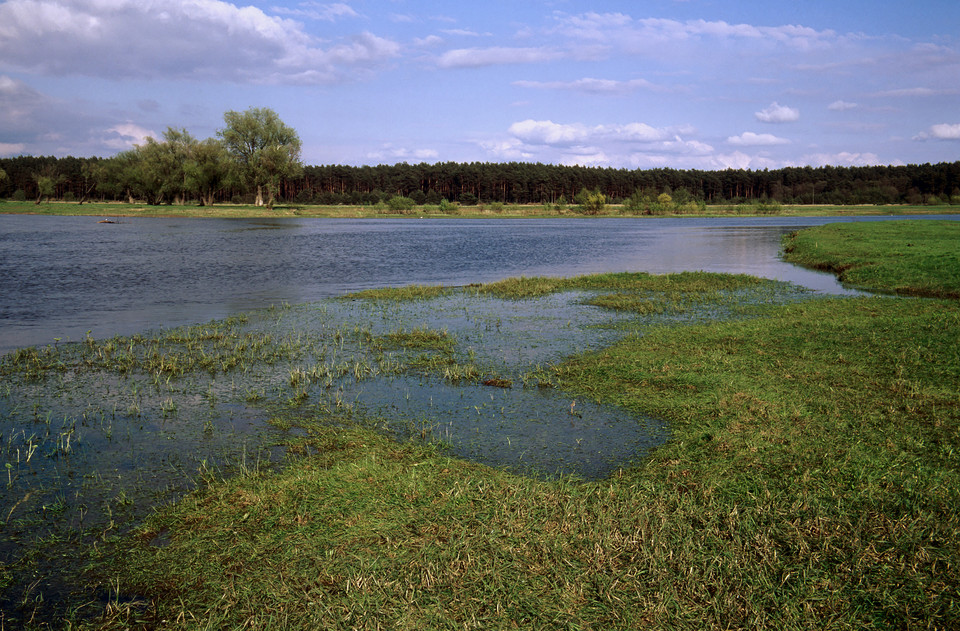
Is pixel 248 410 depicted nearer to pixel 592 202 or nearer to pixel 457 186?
pixel 592 202

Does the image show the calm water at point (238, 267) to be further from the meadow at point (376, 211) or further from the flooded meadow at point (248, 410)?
the meadow at point (376, 211)

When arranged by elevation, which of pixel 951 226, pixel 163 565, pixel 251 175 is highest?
pixel 251 175

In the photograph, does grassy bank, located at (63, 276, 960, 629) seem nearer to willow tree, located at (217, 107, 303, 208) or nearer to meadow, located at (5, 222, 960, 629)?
meadow, located at (5, 222, 960, 629)

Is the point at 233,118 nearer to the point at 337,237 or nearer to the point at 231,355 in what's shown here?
the point at 337,237

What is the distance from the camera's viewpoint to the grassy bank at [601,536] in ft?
18.0

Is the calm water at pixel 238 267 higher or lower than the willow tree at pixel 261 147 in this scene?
lower

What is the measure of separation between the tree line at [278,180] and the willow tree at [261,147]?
19 cm

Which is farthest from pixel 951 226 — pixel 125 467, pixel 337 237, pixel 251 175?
pixel 251 175

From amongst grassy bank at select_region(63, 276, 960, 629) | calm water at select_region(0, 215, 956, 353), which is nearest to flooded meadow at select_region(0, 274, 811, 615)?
grassy bank at select_region(63, 276, 960, 629)

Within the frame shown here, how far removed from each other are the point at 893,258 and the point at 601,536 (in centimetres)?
3576

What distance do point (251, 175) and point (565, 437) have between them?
11709 cm

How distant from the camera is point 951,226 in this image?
188 feet

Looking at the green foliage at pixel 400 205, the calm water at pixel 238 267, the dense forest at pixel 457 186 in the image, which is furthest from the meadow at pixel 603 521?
the dense forest at pixel 457 186

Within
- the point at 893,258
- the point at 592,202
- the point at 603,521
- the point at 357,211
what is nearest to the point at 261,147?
the point at 357,211
